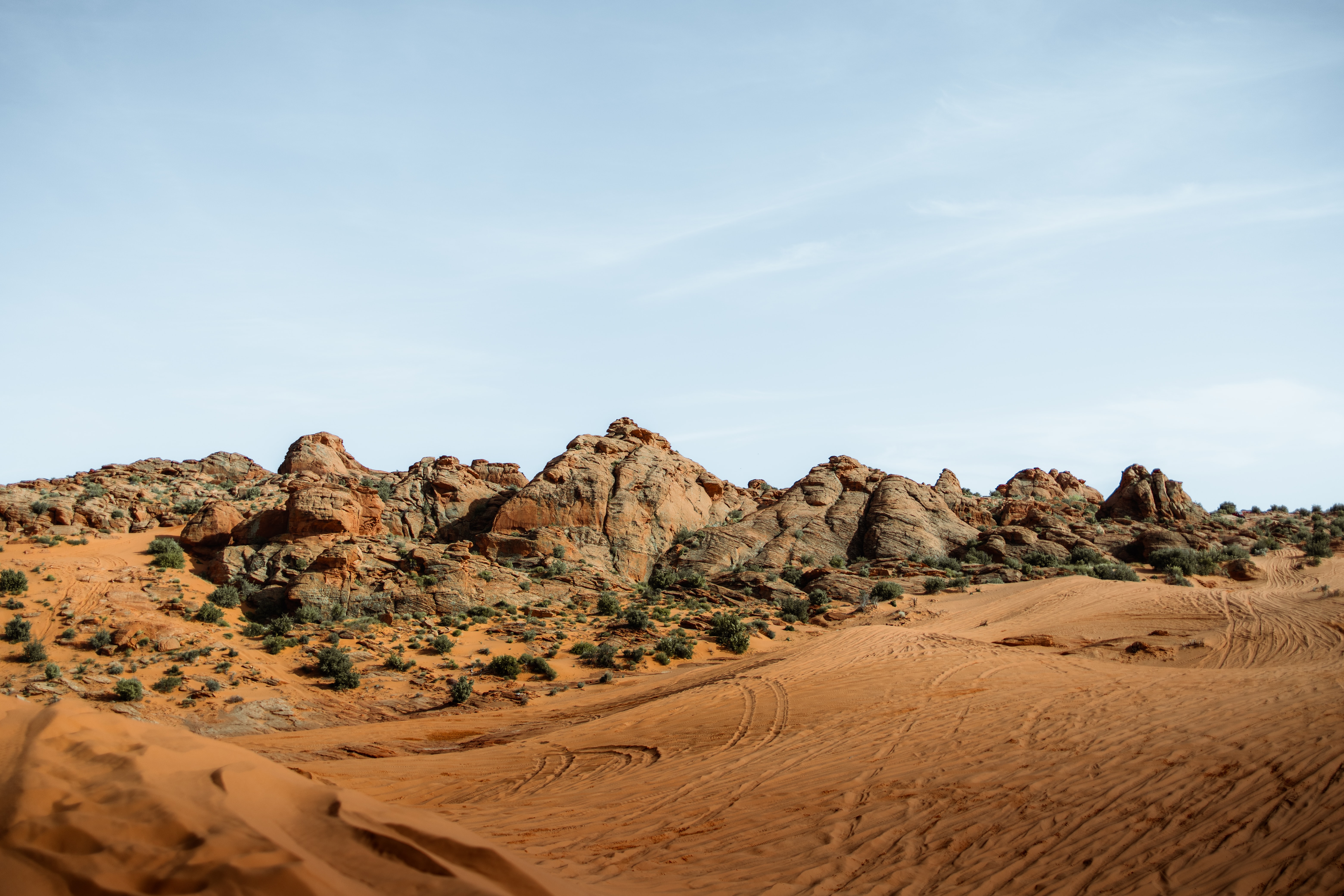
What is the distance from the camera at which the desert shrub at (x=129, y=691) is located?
55.7 feet

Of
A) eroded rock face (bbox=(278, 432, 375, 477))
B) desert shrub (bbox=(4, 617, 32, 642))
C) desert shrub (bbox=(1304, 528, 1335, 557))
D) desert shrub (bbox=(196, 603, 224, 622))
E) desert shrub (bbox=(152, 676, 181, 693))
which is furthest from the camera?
eroded rock face (bbox=(278, 432, 375, 477))

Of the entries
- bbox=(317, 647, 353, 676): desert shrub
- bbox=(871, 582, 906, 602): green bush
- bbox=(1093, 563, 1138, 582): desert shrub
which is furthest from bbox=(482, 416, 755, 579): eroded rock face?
bbox=(1093, 563, 1138, 582): desert shrub

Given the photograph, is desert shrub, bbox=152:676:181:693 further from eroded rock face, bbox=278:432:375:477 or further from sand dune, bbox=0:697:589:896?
eroded rock face, bbox=278:432:375:477

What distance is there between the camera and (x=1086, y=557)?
34281mm

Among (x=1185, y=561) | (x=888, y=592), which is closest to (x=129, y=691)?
(x=888, y=592)

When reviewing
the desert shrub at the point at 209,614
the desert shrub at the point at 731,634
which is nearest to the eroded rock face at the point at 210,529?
the desert shrub at the point at 209,614

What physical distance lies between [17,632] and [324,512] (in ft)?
31.8

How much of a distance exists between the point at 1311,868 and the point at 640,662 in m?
17.9

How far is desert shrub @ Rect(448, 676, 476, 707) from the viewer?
18.8 meters

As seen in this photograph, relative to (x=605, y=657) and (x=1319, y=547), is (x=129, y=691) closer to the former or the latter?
(x=605, y=657)

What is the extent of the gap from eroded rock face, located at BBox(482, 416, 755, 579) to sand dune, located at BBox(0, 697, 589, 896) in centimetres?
2705

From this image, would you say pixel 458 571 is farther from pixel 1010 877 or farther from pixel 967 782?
pixel 1010 877

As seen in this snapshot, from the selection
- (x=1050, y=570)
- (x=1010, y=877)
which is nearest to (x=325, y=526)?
(x=1010, y=877)

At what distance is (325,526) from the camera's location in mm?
28031
